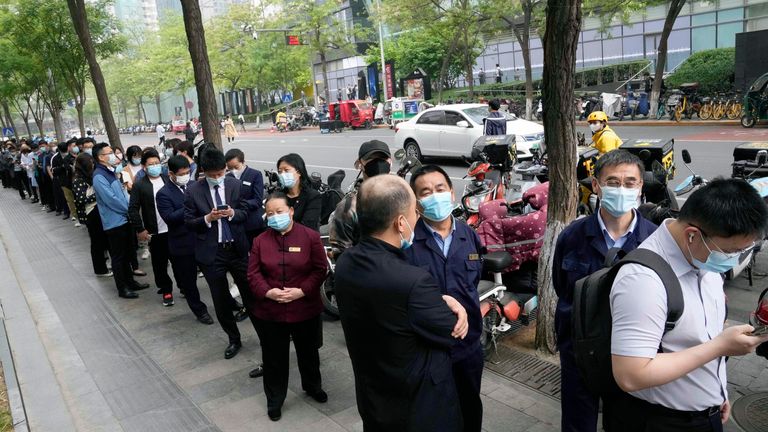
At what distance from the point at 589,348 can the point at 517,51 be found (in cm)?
3846

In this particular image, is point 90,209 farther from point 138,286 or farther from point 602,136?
point 602,136

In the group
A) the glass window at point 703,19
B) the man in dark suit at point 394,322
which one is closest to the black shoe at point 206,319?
the man in dark suit at point 394,322

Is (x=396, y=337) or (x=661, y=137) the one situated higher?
(x=396, y=337)

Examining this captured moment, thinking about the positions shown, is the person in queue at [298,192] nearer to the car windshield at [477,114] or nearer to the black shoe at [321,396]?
the black shoe at [321,396]

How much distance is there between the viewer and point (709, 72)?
23312 mm

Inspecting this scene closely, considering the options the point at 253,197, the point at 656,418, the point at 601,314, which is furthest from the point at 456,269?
the point at 253,197

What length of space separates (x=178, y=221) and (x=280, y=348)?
7.52 ft

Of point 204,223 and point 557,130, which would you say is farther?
point 204,223

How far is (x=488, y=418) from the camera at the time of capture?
156 inches

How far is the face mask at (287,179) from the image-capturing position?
518cm

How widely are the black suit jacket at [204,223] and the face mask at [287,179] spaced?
1.48 feet

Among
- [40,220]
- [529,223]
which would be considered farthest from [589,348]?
[40,220]

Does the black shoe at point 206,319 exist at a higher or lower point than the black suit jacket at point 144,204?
lower

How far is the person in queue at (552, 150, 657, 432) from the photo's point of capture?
3117 millimetres
